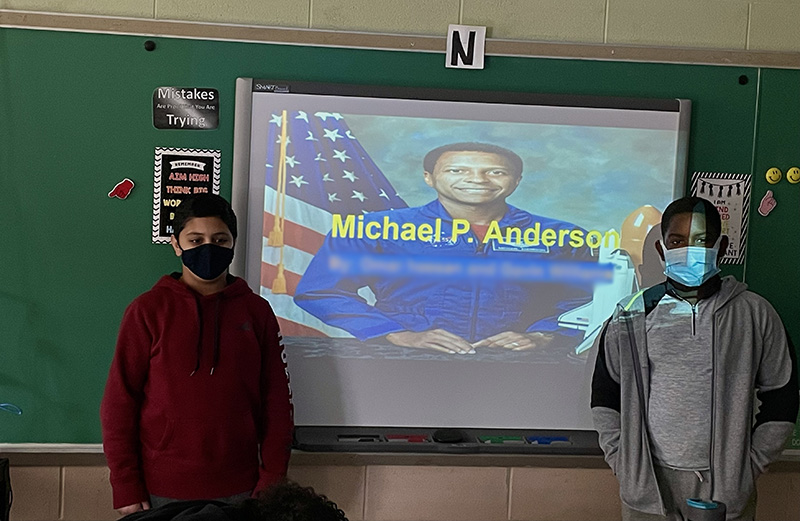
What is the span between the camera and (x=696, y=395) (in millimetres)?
2324

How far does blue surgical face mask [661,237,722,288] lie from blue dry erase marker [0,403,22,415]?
2.14m

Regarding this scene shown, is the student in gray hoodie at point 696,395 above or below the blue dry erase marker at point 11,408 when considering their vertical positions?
above

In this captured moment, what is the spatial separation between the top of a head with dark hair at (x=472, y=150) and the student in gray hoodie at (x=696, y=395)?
70cm

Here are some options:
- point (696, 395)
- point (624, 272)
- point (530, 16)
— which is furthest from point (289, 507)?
point (530, 16)

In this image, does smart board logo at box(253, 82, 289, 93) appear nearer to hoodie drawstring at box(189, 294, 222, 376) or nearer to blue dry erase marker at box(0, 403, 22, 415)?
hoodie drawstring at box(189, 294, 222, 376)

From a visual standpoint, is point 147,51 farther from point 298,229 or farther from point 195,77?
point 298,229

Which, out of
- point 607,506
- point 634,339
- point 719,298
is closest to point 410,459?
point 607,506

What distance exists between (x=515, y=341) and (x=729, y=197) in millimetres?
917

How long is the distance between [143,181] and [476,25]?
4.08ft

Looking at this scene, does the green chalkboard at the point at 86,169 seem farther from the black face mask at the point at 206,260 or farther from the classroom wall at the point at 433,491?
the black face mask at the point at 206,260

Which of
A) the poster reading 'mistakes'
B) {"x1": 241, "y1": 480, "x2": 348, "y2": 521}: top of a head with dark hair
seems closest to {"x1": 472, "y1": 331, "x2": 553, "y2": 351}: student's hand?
the poster reading 'mistakes'

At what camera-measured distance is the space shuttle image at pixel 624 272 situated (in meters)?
2.93

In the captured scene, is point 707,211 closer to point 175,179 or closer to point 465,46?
point 465,46

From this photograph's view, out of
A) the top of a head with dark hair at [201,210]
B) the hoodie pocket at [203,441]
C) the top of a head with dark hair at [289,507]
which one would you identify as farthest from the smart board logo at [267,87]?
the top of a head with dark hair at [289,507]
